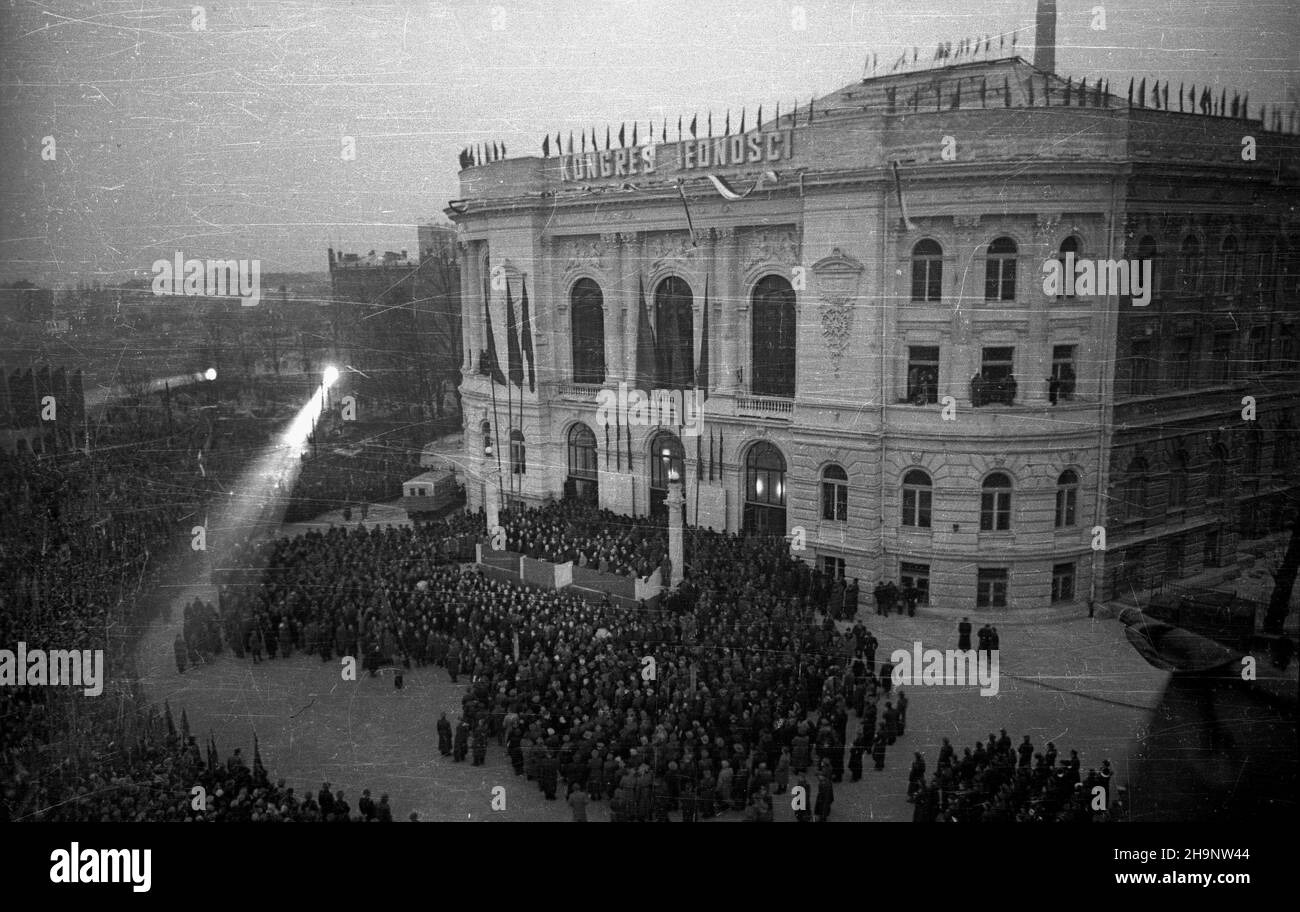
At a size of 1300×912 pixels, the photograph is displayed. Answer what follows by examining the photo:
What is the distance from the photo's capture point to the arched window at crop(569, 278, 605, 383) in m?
22.5

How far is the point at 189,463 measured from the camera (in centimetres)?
1834

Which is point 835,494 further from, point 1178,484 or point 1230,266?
point 1230,266

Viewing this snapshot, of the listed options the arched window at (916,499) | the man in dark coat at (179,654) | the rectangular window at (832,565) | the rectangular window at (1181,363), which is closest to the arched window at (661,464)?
the rectangular window at (832,565)

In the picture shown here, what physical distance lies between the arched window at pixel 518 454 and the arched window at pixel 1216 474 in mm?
14711

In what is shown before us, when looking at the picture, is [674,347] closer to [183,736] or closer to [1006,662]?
[1006,662]

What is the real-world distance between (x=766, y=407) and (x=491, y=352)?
675 centimetres

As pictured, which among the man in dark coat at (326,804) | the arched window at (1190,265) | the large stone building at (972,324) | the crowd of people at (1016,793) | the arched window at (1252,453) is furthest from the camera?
the arched window at (1190,265)

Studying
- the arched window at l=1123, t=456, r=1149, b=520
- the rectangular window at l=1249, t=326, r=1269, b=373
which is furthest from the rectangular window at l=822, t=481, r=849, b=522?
the rectangular window at l=1249, t=326, r=1269, b=373

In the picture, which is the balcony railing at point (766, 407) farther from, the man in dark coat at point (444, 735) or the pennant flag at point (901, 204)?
the man in dark coat at point (444, 735)

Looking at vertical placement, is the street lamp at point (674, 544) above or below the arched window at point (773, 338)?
below

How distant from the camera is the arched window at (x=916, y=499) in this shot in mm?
17703

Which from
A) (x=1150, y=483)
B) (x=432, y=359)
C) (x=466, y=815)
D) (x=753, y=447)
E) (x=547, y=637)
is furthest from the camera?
(x=432, y=359)
